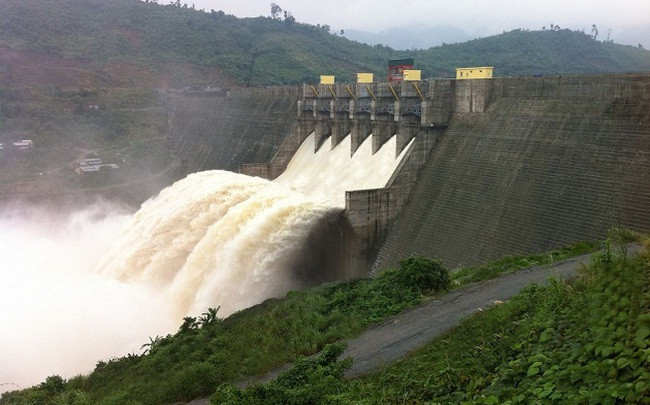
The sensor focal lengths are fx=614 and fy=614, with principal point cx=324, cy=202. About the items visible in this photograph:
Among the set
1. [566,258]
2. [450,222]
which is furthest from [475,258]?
[566,258]

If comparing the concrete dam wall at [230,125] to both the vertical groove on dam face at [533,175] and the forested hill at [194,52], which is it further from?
the forested hill at [194,52]

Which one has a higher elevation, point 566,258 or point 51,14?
point 51,14

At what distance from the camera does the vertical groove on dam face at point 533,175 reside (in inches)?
685

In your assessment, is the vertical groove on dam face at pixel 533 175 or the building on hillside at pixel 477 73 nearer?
the vertical groove on dam face at pixel 533 175

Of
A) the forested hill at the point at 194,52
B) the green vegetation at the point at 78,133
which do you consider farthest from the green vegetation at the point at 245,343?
the forested hill at the point at 194,52

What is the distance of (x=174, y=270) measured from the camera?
82.4 ft

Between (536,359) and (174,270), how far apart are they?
20.3 metres

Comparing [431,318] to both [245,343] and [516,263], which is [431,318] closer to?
[516,263]

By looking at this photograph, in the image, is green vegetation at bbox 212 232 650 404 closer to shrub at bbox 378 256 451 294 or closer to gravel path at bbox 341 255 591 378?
gravel path at bbox 341 255 591 378

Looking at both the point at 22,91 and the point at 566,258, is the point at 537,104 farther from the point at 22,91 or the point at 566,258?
the point at 22,91

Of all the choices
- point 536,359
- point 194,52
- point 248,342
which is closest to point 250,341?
point 248,342

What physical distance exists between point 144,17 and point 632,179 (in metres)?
99.9

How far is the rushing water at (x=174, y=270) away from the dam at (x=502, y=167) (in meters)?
1.86

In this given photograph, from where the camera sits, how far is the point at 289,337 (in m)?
13.6
